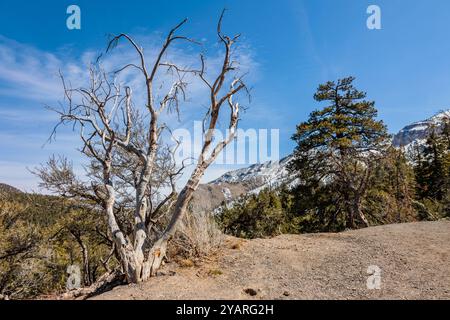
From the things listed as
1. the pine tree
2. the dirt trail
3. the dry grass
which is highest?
the pine tree

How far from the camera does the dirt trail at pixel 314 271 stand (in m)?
4.55

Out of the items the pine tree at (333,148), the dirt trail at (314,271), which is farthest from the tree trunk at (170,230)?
the pine tree at (333,148)

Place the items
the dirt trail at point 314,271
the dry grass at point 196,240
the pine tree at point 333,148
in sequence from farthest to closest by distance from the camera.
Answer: the pine tree at point 333,148, the dry grass at point 196,240, the dirt trail at point 314,271

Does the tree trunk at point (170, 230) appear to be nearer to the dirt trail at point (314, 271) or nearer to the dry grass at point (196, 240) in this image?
the dirt trail at point (314, 271)

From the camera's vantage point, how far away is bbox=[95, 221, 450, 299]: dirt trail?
4555 millimetres

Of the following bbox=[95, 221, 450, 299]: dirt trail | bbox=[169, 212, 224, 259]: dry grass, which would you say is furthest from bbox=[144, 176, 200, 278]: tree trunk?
bbox=[169, 212, 224, 259]: dry grass

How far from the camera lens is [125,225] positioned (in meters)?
10.4

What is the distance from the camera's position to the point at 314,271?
5.52m

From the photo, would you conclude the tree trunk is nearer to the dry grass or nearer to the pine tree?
the dry grass

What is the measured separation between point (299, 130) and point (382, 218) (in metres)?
6.44

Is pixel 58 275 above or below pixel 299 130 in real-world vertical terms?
below
